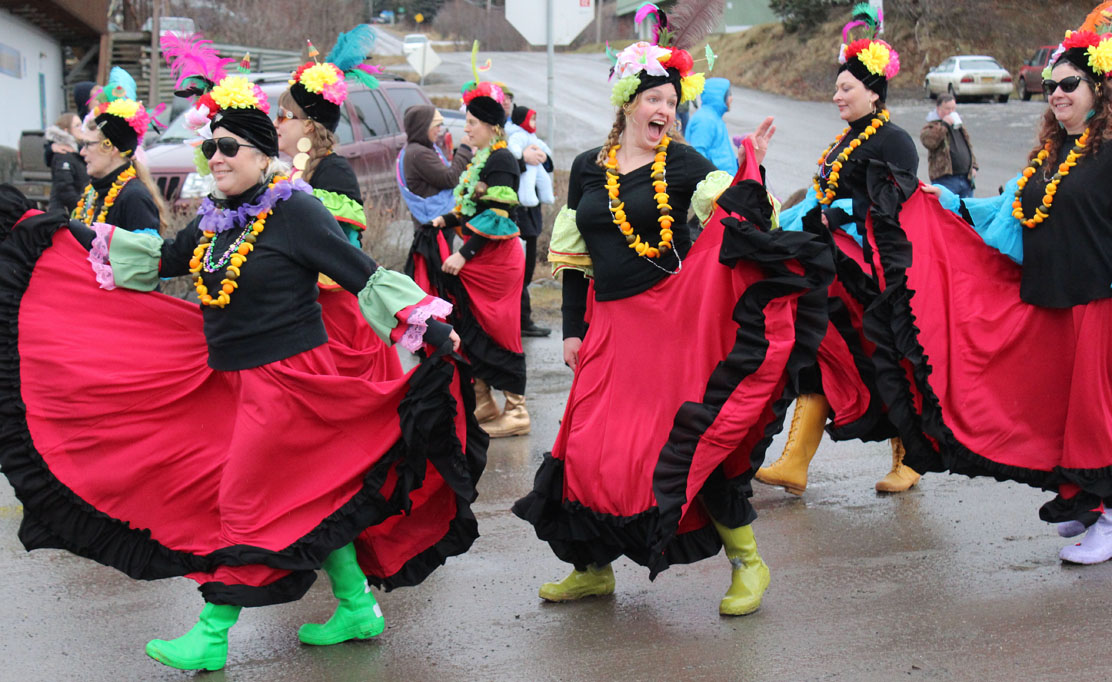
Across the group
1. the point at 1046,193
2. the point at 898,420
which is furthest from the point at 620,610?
the point at 1046,193

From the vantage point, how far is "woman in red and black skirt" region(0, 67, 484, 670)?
3861mm

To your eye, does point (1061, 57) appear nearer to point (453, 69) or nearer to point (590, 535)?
point (590, 535)

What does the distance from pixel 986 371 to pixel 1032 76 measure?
1117 inches

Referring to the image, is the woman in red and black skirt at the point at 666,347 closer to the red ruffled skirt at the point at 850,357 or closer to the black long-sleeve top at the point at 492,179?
the red ruffled skirt at the point at 850,357

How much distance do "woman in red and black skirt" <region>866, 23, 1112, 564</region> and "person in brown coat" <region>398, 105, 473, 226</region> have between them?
3.83m

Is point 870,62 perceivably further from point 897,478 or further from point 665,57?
point 897,478

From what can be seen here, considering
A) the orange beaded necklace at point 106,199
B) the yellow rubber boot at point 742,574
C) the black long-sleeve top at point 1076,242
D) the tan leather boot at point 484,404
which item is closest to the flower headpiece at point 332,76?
the orange beaded necklace at point 106,199

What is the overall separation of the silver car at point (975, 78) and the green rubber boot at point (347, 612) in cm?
2880

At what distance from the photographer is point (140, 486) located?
3979mm

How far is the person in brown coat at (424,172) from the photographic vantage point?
8062 mm

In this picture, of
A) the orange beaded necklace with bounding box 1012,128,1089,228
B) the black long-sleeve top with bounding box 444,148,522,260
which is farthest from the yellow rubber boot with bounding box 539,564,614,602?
the black long-sleeve top with bounding box 444,148,522,260

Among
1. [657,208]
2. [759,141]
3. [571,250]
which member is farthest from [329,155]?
[759,141]

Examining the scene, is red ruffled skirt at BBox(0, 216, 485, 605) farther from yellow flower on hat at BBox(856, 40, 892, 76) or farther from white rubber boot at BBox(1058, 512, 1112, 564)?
yellow flower on hat at BBox(856, 40, 892, 76)

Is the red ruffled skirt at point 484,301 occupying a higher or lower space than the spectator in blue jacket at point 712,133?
lower
